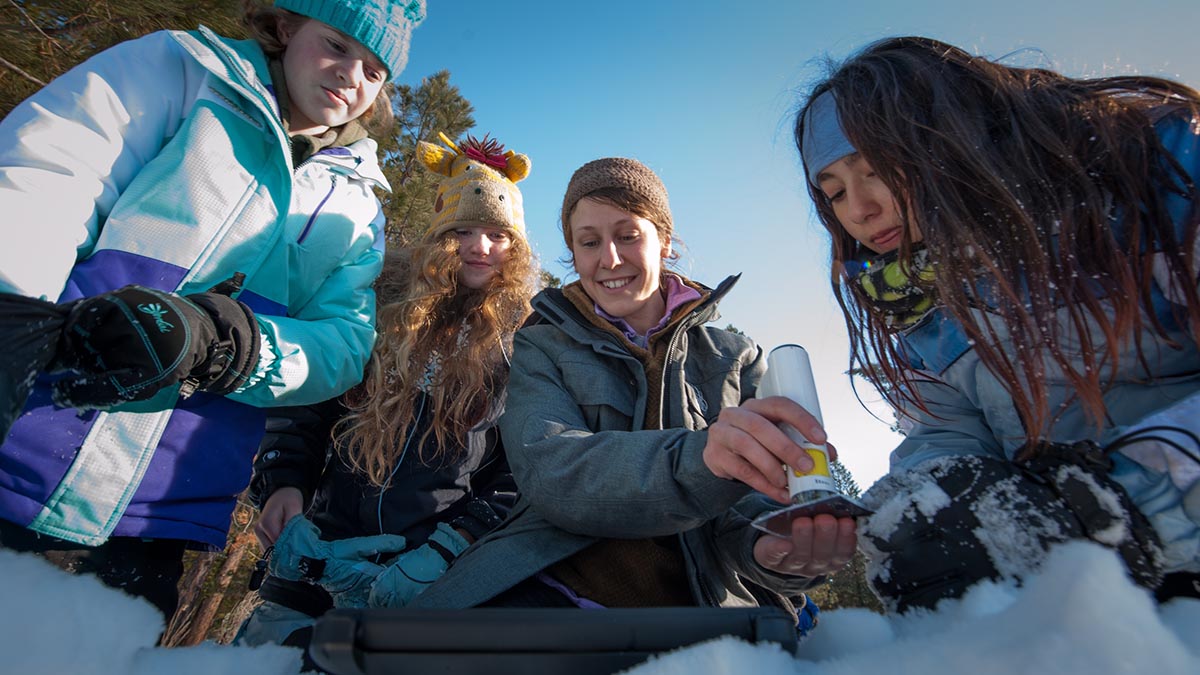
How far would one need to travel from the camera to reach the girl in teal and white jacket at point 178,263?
1.20 m

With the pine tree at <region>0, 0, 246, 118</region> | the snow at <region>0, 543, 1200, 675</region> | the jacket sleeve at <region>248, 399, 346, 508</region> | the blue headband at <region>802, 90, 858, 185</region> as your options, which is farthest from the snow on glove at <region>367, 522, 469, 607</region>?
the pine tree at <region>0, 0, 246, 118</region>

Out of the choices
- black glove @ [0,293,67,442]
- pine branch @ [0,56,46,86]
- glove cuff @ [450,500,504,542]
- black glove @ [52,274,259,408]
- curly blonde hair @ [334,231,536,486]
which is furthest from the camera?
pine branch @ [0,56,46,86]

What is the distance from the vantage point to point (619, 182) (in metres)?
1.98

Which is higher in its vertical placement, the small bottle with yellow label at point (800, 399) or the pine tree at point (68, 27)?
the pine tree at point (68, 27)

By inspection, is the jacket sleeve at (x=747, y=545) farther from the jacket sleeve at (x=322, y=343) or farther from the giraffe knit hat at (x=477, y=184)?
the giraffe knit hat at (x=477, y=184)

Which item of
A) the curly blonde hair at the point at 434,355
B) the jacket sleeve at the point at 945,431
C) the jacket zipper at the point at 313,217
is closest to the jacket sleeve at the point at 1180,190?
the jacket sleeve at the point at 945,431

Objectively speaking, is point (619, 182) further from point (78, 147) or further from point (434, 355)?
point (78, 147)

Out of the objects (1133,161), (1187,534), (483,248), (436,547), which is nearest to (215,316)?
(436,547)

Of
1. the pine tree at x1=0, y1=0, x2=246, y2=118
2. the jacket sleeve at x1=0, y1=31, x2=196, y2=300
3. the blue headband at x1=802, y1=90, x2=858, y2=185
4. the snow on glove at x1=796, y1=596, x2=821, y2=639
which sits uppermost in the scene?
the blue headband at x1=802, y1=90, x2=858, y2=185

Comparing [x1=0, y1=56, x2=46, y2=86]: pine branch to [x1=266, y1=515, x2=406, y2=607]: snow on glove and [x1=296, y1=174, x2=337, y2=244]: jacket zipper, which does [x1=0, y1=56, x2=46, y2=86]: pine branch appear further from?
[x1=266, y1=515, x2=406, y2=607]: snow on glove

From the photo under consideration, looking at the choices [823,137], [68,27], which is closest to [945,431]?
[823,137]

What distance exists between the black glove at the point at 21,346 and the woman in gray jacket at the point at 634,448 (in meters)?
0.86

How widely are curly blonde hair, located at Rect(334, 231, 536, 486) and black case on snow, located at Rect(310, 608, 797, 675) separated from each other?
1427 mm

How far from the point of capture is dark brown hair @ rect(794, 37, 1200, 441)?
1109 millimetres
